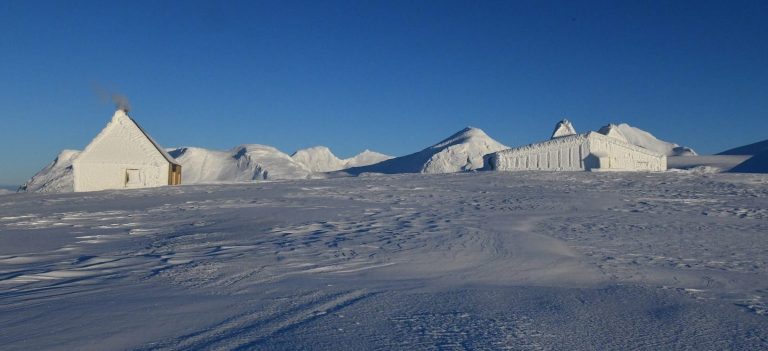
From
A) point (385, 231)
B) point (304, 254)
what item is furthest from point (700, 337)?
point (385, 231)

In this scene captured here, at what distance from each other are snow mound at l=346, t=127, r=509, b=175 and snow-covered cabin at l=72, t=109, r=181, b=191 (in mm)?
36982

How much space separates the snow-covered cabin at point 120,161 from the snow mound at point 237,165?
49485 millimetres

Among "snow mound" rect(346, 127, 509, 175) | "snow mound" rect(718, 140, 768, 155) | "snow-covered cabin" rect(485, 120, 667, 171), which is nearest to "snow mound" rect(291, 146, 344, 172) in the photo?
"snow mound" rect(346, 127, 509, 175)

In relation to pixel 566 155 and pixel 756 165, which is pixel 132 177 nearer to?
pixel 566 155

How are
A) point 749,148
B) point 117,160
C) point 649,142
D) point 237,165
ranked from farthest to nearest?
point 649,142, point 237,165, point 749,148, point 117,160

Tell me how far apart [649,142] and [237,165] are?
2440 inches

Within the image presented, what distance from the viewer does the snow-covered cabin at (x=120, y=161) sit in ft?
89.9

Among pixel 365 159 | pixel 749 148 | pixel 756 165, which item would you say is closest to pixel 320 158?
pixel 365 159

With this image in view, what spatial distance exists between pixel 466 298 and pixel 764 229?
7430mm

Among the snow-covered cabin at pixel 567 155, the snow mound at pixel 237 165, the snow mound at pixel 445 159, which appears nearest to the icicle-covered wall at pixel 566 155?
the snow-covered cabin at pixel 567 155

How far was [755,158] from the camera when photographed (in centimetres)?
4056

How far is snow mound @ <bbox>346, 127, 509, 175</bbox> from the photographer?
217 feet

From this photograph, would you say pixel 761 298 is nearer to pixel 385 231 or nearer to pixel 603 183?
pixel 385 231

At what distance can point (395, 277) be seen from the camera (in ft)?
22.3
